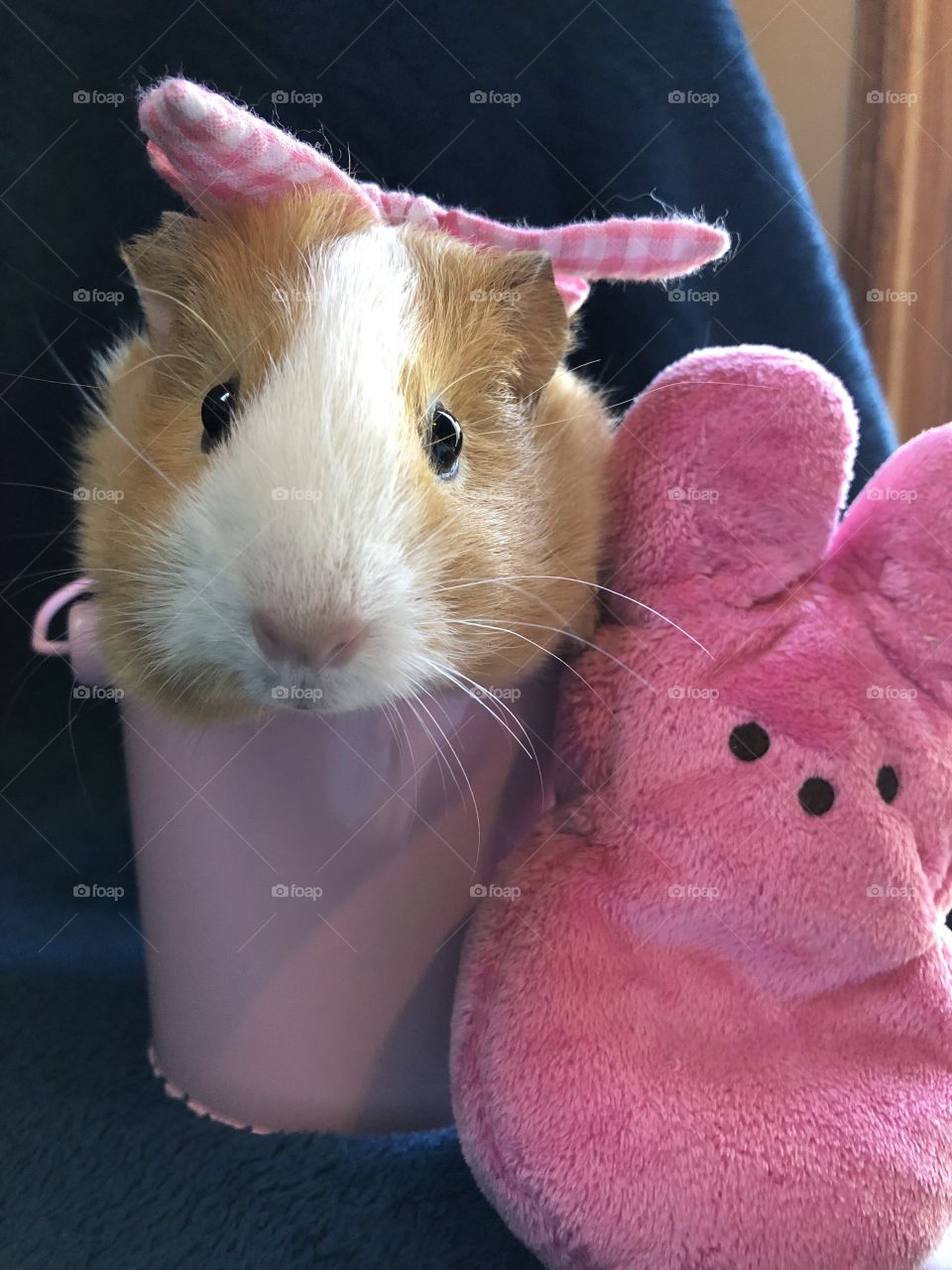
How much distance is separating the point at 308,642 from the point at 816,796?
0.88ft

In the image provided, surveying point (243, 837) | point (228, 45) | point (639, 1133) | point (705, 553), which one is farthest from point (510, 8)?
point (639, 1133)

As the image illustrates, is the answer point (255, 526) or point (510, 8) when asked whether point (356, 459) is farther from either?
point (510, 8)

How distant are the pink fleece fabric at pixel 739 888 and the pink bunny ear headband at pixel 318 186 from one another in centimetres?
7

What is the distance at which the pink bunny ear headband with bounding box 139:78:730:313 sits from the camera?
467 mm

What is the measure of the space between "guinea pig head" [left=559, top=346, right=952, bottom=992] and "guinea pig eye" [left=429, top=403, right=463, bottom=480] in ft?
0.38

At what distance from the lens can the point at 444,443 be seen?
1.61 ft

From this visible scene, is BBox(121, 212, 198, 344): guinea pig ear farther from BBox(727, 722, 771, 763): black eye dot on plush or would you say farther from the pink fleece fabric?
BBox(727, 722, 771, 763): black eye dot on plush

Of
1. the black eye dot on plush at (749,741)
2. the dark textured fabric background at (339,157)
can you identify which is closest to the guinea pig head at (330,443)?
the black eye dot on plush at (749,741)

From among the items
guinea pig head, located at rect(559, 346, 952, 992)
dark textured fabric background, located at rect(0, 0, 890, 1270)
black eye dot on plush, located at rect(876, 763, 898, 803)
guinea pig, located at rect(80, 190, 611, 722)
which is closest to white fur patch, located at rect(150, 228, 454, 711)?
guinea pig, located at rect(80, 190, 611, 722)

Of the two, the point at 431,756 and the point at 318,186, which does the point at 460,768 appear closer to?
the point at 431,756

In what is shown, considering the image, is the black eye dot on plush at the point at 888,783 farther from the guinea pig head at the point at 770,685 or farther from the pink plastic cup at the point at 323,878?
the pink plastic cup at the point at 323,878

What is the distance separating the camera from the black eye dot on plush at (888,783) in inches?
20.1

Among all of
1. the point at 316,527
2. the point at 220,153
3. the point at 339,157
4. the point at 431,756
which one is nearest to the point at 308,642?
the point at 316,527

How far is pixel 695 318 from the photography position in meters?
0.88
